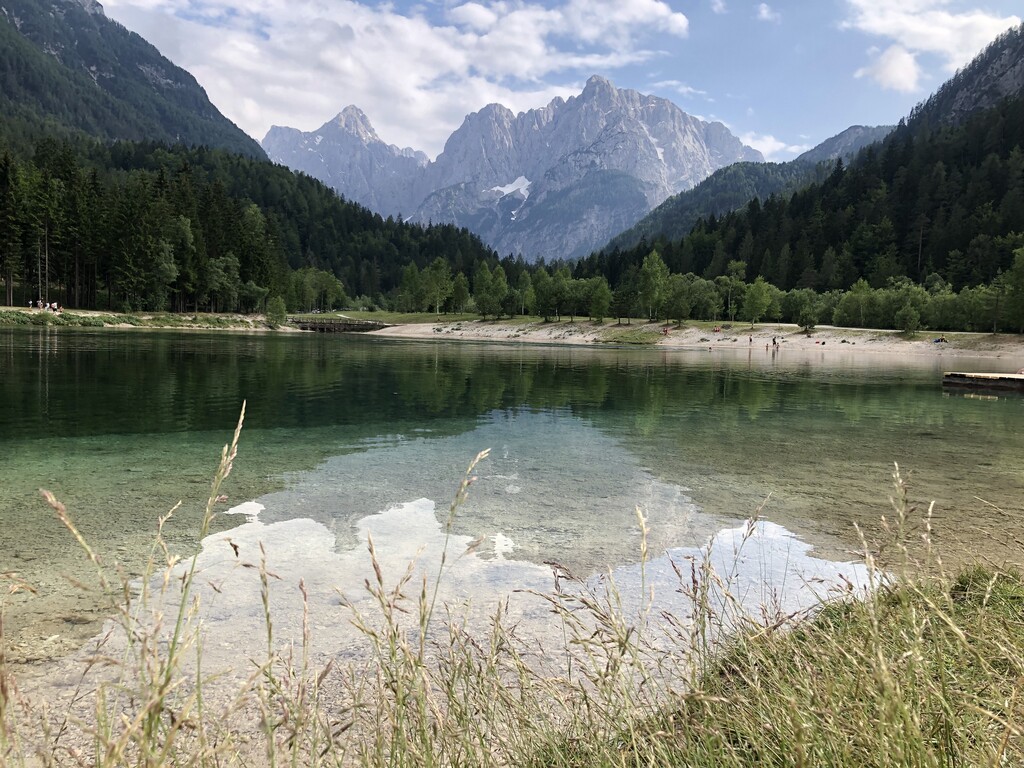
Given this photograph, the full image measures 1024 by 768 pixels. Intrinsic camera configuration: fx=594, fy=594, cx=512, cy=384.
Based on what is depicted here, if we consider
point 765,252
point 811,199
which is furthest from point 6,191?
point 811,199

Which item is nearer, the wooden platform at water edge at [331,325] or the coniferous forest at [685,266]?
the coniferous forest at [685,266]

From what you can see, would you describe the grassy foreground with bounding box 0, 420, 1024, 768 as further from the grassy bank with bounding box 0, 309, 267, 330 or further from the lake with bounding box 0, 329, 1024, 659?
the grassy bank with bounding box 0, 309, 267, 330

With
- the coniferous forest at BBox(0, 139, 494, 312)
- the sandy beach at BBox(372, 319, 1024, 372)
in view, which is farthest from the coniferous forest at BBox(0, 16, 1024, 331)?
the sandy beach at BBox(372, 319, 1024, 372)

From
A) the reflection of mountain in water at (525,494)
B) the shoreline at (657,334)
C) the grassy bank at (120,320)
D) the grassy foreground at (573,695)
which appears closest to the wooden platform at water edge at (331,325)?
the shoreline at (657,334)

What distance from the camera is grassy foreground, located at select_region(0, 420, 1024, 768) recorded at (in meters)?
2.20

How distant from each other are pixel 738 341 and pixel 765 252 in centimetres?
8689

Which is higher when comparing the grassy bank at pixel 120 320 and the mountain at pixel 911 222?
the mountain at pixel 911 222

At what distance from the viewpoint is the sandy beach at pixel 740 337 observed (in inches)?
3450

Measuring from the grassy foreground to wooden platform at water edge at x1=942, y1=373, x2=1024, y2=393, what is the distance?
37.5m

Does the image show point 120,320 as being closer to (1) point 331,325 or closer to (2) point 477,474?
(1) point 331,325

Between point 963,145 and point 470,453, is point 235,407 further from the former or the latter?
point 963,145

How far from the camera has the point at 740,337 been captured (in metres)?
111

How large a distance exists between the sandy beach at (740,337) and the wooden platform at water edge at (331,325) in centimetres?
597

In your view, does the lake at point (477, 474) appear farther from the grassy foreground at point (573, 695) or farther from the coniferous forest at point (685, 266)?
the coniferous forest at point (685, 266)
